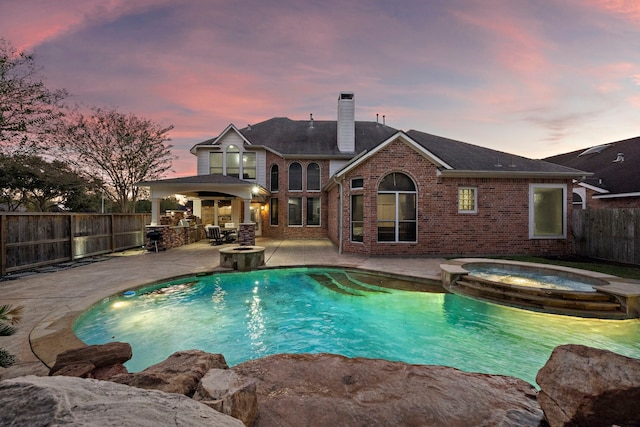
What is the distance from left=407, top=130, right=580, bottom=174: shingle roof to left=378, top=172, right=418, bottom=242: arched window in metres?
1.68

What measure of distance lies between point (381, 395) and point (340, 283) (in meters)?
5.65

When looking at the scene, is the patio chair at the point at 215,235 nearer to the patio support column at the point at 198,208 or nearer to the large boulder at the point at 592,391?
the patio support column at the point at 198,208

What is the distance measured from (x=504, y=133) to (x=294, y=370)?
24.8m

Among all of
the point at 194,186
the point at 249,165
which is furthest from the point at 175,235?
the point at 249,165

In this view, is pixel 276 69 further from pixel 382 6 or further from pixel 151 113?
pixel 151 113

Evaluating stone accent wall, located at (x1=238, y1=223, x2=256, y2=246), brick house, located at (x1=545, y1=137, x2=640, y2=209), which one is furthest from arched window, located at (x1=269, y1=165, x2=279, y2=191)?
brick house, located at (x1=545, y1=137, x2=640, y2=209)

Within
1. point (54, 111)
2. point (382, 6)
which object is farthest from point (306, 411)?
point (54, 111)

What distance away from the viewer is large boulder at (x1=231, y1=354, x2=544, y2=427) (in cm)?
224

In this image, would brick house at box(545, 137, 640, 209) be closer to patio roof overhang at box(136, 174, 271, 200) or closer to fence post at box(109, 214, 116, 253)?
patio roof overhang at box(136, 174, 271, 200)

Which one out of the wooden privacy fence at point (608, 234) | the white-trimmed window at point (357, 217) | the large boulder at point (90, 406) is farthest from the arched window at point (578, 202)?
the large boulder at point (90, 406)

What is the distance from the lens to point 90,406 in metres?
1.24

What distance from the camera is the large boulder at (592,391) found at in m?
1.95

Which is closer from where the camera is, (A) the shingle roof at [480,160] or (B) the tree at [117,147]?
(A) the shingle roof at [480,160]

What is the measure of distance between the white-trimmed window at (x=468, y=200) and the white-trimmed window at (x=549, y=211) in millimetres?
2382
